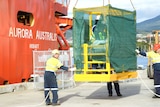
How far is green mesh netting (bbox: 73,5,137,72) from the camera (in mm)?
11570

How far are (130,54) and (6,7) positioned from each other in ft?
18.7

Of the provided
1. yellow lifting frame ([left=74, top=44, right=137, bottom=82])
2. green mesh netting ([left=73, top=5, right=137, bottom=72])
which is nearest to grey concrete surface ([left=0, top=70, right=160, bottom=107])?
yellow lifting frame ([left=74, top=44, right=137, bottom=82])

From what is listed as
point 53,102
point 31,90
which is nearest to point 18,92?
point 31,90

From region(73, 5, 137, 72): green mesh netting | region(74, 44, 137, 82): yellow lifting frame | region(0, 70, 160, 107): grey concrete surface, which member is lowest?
region(0, 70, 160, 107): grey concrete surface

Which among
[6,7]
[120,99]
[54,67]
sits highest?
[6,7]

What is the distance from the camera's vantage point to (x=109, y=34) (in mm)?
11500

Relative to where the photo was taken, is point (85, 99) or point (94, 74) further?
point (85, 99)

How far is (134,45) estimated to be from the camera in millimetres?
12930

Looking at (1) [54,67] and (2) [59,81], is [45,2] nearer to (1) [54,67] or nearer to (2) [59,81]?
(2) [59,81]

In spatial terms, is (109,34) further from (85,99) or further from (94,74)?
(85,99)

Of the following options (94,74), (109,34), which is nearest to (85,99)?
(94,74)

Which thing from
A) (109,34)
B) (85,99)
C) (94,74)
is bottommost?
(85,99)

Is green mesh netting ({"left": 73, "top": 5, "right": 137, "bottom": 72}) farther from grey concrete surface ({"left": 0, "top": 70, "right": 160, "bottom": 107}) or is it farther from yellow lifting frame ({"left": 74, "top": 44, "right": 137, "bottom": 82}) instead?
grey concrete surface ({"left": 0, "top": 70, "right": 160, "bottom": 107})

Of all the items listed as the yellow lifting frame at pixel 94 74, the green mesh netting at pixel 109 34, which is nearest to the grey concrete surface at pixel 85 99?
the yellow lifting frame at pixel 94 74
